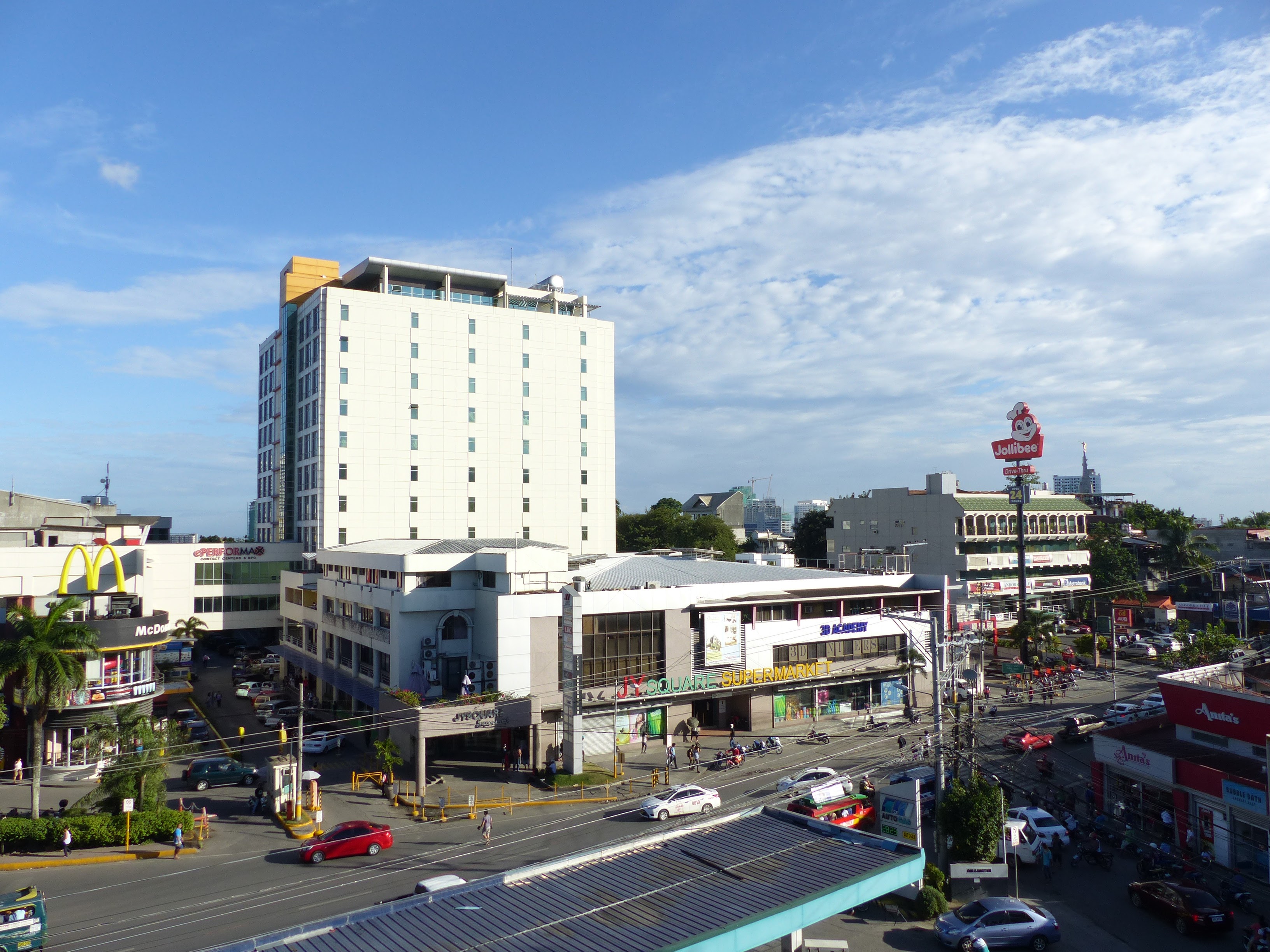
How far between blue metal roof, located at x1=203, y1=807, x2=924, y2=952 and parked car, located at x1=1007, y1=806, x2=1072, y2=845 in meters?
16.2

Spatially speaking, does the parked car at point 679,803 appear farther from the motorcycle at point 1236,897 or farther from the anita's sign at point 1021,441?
the anita's sign at point 1021,441

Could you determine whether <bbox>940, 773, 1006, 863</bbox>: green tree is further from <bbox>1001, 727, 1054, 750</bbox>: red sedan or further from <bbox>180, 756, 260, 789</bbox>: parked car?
<bbox>180, 756, 260, 789</bbox>: parked car

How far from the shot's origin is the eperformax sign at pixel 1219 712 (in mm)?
36188

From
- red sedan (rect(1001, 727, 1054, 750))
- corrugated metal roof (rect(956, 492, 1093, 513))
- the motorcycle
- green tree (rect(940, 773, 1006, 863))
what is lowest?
the motorcycle

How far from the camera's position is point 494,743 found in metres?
54.5

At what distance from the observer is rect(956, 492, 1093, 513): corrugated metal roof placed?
3967 inches

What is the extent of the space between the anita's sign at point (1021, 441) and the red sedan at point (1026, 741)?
48.2 metres

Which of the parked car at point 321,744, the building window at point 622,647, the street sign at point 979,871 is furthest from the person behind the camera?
the parked car at point 321,744

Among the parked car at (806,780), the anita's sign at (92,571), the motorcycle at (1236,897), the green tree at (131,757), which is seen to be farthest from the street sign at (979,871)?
the anita's sign at (92,571)

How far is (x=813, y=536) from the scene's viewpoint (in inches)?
5310

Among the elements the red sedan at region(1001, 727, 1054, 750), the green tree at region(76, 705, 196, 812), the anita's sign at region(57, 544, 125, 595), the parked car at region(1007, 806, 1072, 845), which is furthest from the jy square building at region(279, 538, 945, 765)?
the anita's sign at region(57, 544, 125, 595)

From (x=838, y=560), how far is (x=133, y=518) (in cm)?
9366

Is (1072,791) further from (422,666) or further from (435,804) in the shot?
(422,666)

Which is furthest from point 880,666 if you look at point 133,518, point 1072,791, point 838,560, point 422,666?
point 133,518
